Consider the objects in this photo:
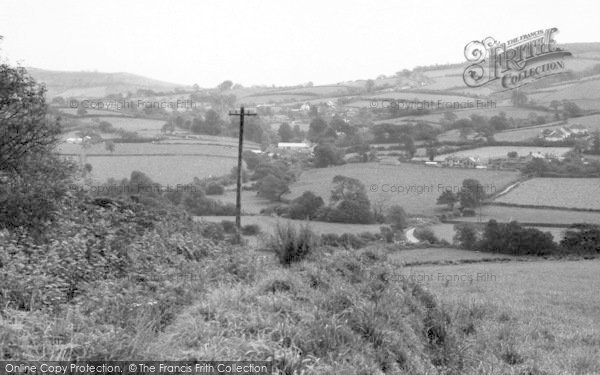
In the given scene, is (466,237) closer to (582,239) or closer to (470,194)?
(470,194)

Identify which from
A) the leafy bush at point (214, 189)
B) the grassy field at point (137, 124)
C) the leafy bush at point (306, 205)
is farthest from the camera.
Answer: the grassy field at point (137, 124)

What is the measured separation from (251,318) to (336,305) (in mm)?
1453

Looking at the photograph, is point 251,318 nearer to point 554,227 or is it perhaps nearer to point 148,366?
point 148,366

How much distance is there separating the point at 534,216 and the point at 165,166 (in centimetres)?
1787

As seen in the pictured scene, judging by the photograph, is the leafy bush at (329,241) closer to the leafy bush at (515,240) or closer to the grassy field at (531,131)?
the leafy bush at (515,240)

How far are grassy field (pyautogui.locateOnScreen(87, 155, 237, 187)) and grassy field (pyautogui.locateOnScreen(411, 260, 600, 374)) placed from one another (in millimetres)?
11568

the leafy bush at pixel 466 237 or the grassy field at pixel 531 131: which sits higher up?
the grassy field at pixel 531 131

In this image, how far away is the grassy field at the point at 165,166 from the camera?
28203 millimetres

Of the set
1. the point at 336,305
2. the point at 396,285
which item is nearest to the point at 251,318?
the point at 336,305

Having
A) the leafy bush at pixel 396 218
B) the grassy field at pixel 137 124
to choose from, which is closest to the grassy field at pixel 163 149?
the grassy field at pixel 137 124

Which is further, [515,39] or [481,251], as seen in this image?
[515,39]

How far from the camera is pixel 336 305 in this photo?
7895mm

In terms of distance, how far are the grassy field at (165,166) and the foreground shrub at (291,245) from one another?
16563 millimetres

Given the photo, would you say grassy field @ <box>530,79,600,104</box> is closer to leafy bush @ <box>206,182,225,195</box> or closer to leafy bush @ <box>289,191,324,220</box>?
leafy bush @ <box>289,191,324,220</box>
